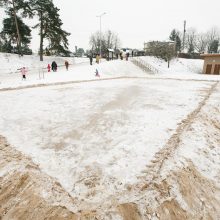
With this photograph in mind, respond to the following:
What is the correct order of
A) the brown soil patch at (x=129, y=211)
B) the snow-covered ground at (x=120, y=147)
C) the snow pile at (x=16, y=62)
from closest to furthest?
the brown soil patch at (x=129, y=211) → the snow-covered ground at (x=120, y=147) → the snow pile at (x=16, y=62)

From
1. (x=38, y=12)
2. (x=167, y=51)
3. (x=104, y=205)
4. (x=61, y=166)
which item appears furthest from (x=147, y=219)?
(x=167, y=51)

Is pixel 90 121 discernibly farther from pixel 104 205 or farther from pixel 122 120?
pixel 104 205

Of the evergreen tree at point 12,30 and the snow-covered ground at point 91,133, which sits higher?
the evergreen tree at point 12,30

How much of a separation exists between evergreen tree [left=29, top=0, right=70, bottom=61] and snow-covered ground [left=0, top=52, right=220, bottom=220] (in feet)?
85.5

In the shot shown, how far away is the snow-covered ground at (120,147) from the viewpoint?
4.17m

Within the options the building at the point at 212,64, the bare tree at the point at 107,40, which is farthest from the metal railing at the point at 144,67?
the bare tree at the point at 107,40

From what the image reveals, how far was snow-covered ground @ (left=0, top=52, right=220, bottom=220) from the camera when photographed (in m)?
4.17

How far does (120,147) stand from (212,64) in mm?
32660

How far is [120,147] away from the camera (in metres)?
5.80

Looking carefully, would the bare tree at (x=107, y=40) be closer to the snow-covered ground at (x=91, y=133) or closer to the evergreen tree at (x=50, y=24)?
the evergreen tree at (x=50, y=24)

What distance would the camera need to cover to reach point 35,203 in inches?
154

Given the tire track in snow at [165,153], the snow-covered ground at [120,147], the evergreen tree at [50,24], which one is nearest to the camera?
the snow-covered ground at [120,147]

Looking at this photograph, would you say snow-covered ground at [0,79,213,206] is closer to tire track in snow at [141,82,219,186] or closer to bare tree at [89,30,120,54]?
tire track in snow at [141,82,219,186]

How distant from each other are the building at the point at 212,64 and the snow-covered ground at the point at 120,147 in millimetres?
25267
